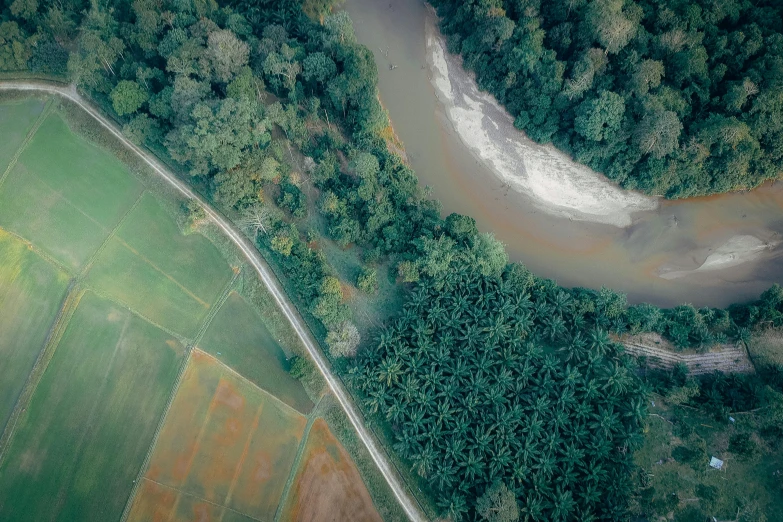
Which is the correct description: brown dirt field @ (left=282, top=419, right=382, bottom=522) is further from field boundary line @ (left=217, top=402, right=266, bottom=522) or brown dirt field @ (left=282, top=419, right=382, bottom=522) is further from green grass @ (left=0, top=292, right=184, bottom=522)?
green grass @ (left=0, top=292, right=184, bottom=522)

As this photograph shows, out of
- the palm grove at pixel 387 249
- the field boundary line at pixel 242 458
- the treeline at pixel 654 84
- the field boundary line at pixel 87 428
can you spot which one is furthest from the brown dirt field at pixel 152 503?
the treeline at pixel 654 84

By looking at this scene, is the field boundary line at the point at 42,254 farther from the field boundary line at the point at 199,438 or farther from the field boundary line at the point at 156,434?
the field boundary line at the point at 199,438

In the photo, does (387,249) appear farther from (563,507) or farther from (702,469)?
(702,469)

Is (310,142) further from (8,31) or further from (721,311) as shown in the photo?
(721,311)

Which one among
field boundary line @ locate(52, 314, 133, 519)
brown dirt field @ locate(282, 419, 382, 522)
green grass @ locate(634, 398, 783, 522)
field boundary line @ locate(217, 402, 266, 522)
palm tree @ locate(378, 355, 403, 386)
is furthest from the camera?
palm tree @ locate(378, 355, 403, 386)

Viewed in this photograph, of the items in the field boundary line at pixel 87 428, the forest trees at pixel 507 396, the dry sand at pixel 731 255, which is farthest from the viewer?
the dry sand at pixel 731 255

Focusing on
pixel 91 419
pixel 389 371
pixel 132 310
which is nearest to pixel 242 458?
pixel 91 419

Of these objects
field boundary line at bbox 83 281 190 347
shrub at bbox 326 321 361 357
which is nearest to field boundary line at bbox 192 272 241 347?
field boundary line at bbox 83 281 190 347
